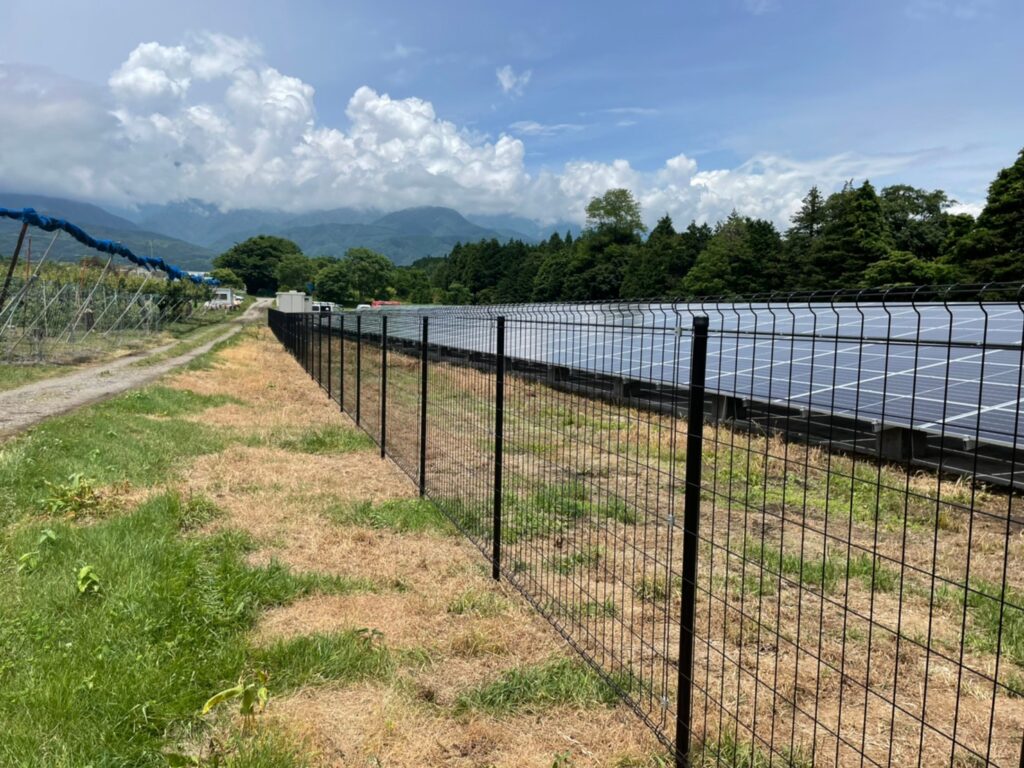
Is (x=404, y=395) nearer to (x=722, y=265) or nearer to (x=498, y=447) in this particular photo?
(x=498, y=447)

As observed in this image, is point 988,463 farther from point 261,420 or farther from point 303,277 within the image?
point 303,277

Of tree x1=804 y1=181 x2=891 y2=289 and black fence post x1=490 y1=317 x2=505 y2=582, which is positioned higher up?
tree x1=804 y1=181 x2=891 y2=289

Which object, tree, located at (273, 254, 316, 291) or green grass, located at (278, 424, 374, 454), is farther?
tree, located at (273, 254, 316, 291)

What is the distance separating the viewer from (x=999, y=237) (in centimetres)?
3462

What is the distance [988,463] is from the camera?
7738 millimetres

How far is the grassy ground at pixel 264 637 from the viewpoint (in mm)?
3041

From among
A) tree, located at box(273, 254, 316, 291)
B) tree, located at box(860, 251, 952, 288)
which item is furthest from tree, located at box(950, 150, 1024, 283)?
tree, located at box(273, 254, 316, 291)

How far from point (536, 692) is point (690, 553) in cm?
125

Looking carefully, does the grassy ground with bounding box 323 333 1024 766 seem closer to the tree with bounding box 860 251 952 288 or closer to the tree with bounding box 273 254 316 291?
the tree with bounding box 860 251 952 288

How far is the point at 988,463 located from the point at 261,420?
33.5ft

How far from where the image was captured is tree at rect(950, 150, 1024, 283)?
110 ft

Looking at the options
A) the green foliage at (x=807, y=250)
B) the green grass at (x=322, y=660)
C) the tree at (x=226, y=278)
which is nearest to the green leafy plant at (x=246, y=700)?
the green grass at (x=322, y=660)

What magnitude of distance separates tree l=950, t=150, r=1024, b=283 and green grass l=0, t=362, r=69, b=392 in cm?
3811

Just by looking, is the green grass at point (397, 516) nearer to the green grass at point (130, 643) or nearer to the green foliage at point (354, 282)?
the green grass at point (130, 643)
